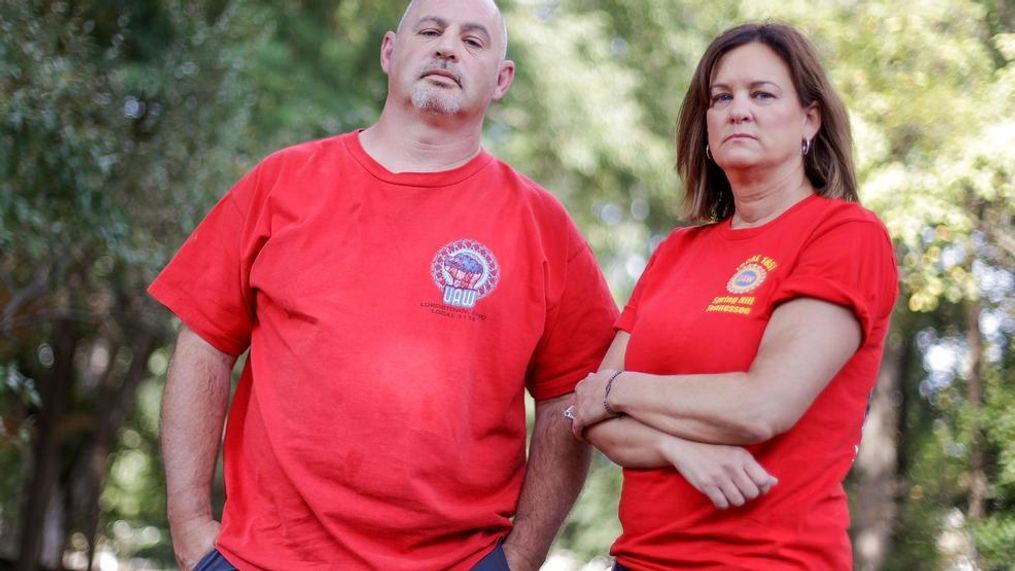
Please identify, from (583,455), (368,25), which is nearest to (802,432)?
(583,455)

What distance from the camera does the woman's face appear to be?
312 centimetres

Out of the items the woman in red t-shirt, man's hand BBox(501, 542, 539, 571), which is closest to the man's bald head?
the woman in red t-shirt

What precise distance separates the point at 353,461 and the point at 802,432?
1.19m

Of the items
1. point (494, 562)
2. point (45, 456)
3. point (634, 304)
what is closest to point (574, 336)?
point (634, 304)

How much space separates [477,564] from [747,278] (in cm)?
111

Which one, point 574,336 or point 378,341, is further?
point 574,336

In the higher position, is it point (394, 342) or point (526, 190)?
point (526, 190)

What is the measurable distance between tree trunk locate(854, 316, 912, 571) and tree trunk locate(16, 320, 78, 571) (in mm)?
9193

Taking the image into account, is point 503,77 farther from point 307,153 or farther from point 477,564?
point 477,564

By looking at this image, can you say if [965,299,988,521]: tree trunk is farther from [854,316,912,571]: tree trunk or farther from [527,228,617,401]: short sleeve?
[527,228,617,401]: short sleeve

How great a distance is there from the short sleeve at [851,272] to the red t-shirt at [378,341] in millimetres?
928

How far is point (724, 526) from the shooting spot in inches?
113

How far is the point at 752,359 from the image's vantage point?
2.92 metres

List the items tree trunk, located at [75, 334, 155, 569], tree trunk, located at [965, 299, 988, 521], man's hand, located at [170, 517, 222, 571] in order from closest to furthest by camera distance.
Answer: man's hand, located at [170, 517, 222, 571] → tree trunk, located at [965, 299, 988, 521] → tree trunk, located at [75, 334, 155, 569]
